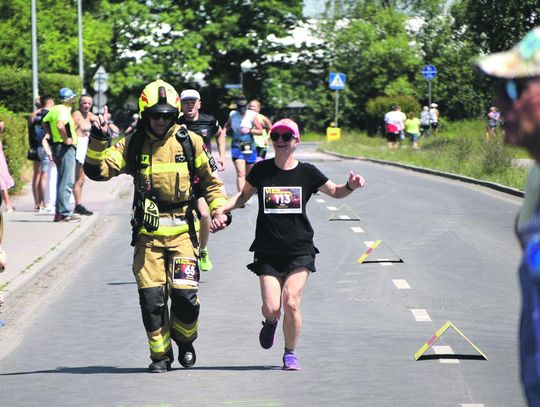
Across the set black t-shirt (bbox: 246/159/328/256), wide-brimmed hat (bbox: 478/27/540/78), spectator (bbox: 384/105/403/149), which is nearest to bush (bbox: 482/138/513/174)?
spectator (bbox: 384/105/403/149)

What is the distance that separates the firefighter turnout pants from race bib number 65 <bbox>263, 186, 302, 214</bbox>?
56 centimetres

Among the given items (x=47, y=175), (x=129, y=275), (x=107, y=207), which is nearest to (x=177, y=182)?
(x=129, y=275)

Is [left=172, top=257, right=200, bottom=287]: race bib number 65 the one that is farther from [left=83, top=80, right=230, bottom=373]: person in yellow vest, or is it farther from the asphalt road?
the asphalt road

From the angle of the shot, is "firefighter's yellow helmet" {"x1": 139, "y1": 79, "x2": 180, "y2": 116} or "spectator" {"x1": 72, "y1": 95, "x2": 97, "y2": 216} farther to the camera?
"spectator" {"x1": 72, "y1": 95, "x2": 97, "y2": 216}

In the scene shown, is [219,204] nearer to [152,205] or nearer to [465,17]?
[152,205]

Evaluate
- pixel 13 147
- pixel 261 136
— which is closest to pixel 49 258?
pixel 261 136

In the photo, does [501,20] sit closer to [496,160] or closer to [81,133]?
[496,160]

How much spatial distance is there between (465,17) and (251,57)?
32.9 meters

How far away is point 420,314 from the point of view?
11117mm

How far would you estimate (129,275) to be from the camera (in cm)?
1427

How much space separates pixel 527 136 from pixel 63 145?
1627 cm

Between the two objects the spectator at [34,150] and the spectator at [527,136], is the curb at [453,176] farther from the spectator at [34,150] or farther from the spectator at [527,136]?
the spectator at [527,136]

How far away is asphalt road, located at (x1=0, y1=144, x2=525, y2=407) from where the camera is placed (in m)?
8.06

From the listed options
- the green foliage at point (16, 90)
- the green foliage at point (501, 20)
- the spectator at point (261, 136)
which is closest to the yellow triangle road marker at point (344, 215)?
the spectator at point (261, 136)
